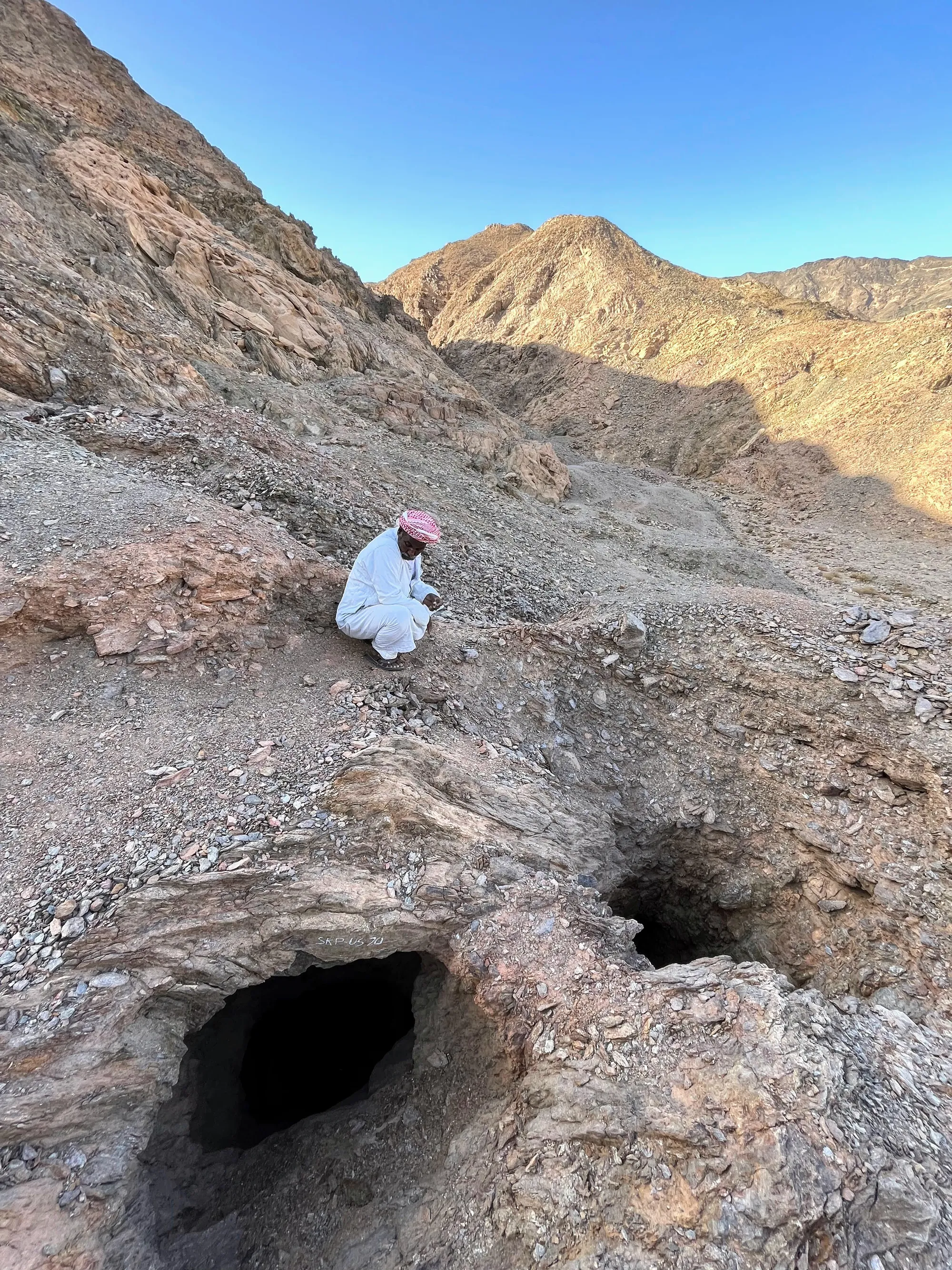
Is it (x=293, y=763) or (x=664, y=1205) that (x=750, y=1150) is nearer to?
(x=664, y=1205)

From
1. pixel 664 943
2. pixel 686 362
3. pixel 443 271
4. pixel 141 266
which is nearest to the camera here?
pixel 664 943

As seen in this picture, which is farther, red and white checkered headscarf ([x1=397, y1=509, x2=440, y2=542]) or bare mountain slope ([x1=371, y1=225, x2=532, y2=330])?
bare mountain slope ([x1=371, y1=225, x2=532, y2=330])

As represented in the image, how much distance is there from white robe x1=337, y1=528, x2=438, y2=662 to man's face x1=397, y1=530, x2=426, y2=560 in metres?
0.04

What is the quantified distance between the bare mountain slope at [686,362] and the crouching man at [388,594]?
50.4 feet

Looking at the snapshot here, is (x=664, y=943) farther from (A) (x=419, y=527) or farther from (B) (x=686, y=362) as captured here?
(B) (x=686, y=362)

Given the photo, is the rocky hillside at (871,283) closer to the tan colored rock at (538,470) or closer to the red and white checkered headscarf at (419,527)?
the tan colored rock at (538,470)

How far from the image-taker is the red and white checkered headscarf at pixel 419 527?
445cm

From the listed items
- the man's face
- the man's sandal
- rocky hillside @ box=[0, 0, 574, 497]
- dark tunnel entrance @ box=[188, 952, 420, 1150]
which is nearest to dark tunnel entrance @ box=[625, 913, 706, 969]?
dark tunnel entrance @ box=[188, 952, 420, 1150]

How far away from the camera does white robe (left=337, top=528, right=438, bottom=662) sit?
4.69m

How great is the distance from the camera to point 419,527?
4453 mm

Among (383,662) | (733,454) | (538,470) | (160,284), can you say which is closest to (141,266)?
(160,284)

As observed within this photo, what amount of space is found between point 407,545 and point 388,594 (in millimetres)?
477

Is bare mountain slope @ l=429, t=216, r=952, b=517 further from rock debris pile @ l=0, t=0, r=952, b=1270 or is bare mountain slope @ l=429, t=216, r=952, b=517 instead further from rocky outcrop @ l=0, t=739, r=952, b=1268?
rocky outcrop @ l=0, t=739, r=952, b=1268

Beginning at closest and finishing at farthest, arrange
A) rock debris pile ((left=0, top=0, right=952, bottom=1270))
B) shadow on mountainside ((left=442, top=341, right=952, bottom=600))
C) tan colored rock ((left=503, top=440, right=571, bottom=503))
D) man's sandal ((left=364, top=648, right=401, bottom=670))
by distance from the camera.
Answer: rock debris pile ((left=0, top=0, right=952, bottom=1270))
man's sandal ((left=364, top=648, right=401, bottom=670))
shadow on mountainside ((left=442, top=341, right=952, bottom=600))
tan colored rock ((left=503, top=440, right=571, bottom=503))
